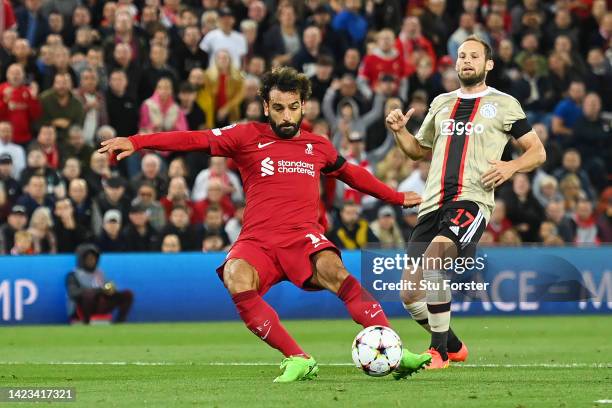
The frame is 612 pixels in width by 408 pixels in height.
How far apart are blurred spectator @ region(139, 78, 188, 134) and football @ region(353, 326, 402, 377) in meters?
11.7

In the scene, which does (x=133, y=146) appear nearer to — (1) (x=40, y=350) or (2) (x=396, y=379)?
(2) (x=396, y=379)

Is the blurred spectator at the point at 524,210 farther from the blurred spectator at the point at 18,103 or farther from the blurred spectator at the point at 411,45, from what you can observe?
the blurred spectator at the point at 18,103

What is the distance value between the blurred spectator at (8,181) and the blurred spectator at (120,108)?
1954mm

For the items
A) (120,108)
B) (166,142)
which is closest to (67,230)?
(120,108)

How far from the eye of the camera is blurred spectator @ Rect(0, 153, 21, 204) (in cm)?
2062

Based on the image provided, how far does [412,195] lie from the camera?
38.5ft

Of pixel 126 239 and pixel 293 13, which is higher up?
pixel 293 13

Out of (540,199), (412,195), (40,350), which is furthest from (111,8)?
(412,195)

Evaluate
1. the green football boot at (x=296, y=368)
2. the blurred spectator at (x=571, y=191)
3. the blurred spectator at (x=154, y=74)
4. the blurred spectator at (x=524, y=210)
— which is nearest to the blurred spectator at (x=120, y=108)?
the blurred spectator at (x=154, y=74)

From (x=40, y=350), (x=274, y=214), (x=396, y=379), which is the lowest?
(x=40, y=350)

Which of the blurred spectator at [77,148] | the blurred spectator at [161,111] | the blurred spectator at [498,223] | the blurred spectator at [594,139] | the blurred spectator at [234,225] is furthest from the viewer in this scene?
the blurred spectator at [594,139]

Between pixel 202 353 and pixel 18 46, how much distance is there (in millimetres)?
8142

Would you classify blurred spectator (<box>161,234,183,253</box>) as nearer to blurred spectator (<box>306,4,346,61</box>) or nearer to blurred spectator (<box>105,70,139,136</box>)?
blurred spectator (<box>105,70,139,136</box>)

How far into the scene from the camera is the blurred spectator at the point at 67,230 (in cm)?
2048
